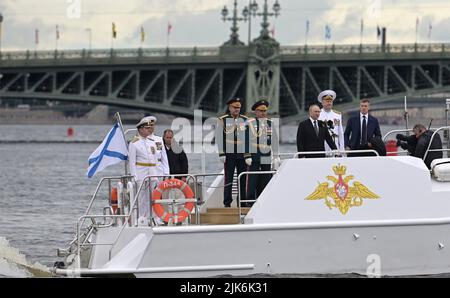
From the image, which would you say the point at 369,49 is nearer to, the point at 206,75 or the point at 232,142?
the point at 206,75

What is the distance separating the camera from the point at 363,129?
51.7 ft

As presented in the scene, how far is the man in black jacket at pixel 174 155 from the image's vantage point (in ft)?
54.7

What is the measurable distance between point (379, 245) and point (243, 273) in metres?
1.64

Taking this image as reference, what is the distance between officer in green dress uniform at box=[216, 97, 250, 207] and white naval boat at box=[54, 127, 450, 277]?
0.50 meters

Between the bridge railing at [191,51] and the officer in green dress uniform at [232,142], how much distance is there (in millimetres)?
63087

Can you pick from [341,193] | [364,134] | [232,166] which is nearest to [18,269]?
[232,166]

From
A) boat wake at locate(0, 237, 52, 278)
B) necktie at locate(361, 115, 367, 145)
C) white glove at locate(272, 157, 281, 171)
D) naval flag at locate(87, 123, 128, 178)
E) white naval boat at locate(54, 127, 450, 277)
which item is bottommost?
boat wake at locate(0, 237, 52, 278)

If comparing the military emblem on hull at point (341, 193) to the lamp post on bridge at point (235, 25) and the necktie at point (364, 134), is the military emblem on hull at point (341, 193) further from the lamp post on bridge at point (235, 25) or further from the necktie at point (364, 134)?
the lamp post on bridge at point (235, 25)

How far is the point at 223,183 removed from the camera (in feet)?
52.6

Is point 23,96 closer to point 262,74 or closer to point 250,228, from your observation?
point 262,74

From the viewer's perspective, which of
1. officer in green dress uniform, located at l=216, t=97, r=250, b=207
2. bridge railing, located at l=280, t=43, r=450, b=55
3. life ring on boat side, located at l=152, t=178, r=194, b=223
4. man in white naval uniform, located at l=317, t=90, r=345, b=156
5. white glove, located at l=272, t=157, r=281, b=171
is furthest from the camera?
bridge railing, located at l=280, t=43, r=450, b=55

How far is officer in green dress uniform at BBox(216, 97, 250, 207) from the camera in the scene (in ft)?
48.2

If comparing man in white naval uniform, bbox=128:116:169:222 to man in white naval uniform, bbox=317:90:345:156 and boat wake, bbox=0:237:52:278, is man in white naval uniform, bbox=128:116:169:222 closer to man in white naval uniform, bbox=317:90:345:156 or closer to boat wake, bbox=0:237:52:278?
boat wake, bbox=0:237:52:278

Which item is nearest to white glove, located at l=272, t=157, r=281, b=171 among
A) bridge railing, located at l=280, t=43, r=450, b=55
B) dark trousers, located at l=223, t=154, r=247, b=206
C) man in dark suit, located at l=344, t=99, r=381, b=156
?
dark trousers, located at l=223, t=154, r=247, b=206
